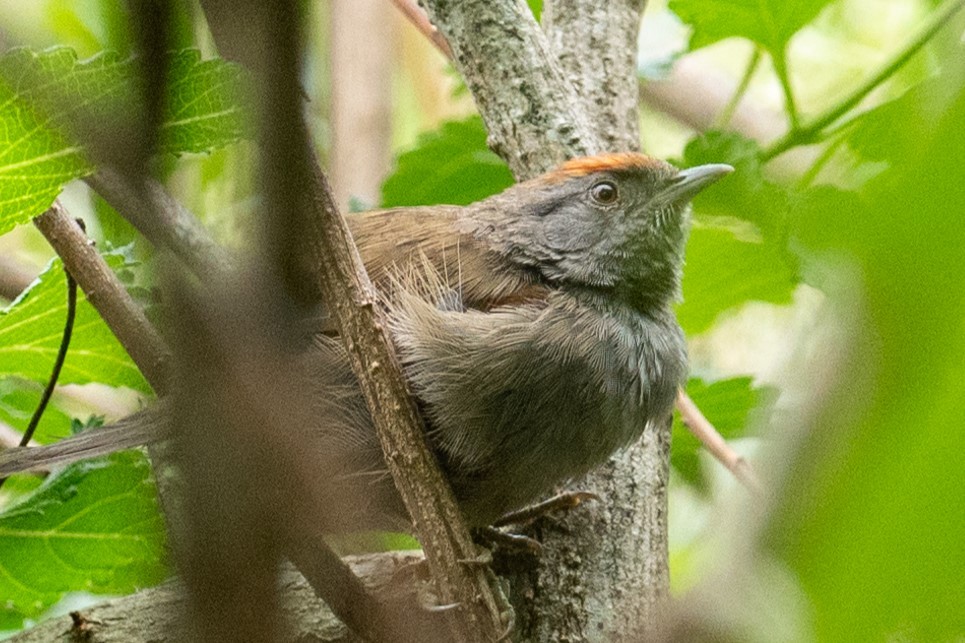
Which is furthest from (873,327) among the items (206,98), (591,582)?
(591,582)

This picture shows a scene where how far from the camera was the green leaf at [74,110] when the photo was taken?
2.10ft

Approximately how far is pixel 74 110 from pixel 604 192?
250 cm

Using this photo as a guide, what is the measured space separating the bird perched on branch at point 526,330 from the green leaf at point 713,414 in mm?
350

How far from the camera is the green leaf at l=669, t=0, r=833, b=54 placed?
319 centimetres

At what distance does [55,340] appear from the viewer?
2.39m

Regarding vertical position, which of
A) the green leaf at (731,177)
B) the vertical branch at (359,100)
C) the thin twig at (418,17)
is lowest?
the green leaf at (731,177)

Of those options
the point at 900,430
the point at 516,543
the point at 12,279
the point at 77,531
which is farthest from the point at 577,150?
the point at 900,430

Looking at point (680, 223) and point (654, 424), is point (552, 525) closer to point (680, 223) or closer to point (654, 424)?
point (654, 424)

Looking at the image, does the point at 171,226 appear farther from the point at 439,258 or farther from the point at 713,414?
the point at 713,414

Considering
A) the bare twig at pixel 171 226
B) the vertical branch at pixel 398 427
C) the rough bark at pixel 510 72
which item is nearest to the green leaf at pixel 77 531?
the vertical branch at pixel 398 427

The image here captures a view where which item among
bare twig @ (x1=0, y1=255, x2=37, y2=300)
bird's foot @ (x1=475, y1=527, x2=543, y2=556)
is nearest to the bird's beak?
bird's foot @ (x1=475, y1=527, x2=543, y2=556)

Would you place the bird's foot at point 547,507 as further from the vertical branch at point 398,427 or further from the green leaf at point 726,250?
the green leaf at point 726,250

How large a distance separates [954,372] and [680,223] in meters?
2.84

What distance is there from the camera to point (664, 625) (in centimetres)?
61
